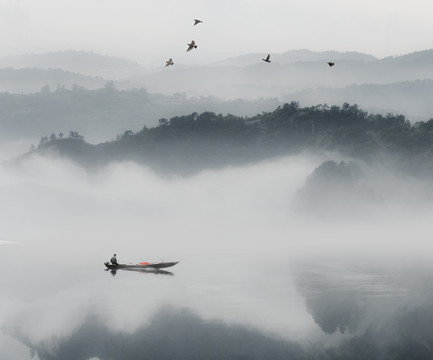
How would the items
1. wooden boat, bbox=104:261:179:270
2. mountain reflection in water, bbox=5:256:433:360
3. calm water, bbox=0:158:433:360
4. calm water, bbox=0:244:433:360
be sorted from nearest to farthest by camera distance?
mountain reflection in water, bbox=5:256:433:360 < calm water, bbox=0:158:433:360 < calm water, bbox=0:244:433:360 < wooden boat, bbox=104:261:179:270

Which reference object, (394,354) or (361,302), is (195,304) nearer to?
(361,302)

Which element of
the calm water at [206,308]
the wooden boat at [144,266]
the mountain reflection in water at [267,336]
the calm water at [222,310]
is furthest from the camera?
the wooden boat at [144,266]

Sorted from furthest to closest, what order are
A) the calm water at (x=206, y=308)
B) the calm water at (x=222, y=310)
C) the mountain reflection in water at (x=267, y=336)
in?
the calm water at (x=206, y=308) < the calm water at (x=222, y=310) < the mountain reflection in water at (x=267, y=336)

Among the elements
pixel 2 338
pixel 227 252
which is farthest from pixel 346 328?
pixel 227 252

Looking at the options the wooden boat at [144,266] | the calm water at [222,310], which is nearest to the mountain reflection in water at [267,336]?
the calm water at [222,310]

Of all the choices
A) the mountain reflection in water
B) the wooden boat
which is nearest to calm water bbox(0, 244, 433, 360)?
the mountain reflection in water

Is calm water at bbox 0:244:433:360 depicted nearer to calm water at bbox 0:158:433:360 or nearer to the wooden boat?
calm water at bbox 0:158:433:360

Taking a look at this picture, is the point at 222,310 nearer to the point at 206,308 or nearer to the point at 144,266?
the point at 206,308

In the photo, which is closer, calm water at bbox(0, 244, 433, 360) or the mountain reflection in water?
the mountain reflection in water

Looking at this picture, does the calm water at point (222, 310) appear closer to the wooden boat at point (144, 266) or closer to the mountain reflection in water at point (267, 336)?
the mountain reflection in water at point (267, 336)

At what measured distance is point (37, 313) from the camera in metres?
85.0

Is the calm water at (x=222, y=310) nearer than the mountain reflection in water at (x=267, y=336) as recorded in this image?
No

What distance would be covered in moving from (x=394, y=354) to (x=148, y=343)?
21.6 metres

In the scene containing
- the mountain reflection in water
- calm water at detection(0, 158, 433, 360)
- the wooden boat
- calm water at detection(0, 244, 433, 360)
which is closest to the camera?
the mountain reflection in water
